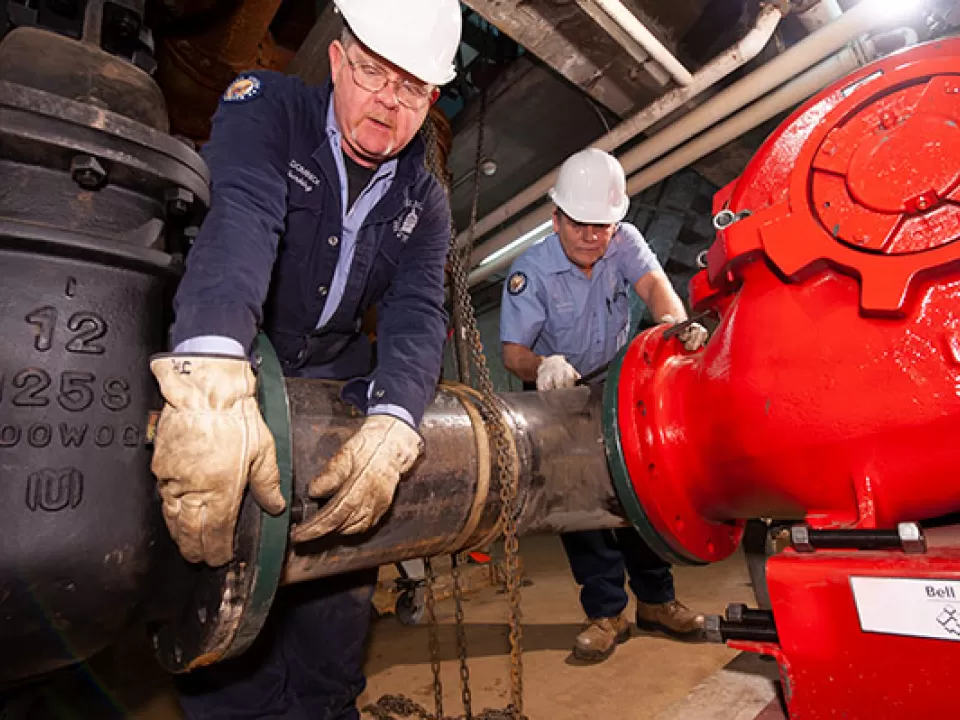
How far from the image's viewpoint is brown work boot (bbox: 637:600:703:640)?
7.26ft

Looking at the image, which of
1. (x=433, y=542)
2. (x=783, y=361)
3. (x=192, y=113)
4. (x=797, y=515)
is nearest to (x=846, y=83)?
(x=783, y=361)

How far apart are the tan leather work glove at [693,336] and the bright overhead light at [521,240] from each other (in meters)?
3.00

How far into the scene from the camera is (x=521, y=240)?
176 inches

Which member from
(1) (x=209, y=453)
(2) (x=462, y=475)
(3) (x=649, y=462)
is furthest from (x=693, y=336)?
(1) (x=209, y=453)

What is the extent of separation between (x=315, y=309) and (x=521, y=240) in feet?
10.7

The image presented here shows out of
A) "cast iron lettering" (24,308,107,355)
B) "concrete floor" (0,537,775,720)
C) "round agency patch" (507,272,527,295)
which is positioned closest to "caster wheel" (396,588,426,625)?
"concrete floor" (0,537,775,720)

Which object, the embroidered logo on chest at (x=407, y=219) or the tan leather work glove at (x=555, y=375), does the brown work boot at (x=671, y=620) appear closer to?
the tan leather work glove at (x=555, y=375)

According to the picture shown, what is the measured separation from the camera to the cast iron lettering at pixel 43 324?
2.42 feet

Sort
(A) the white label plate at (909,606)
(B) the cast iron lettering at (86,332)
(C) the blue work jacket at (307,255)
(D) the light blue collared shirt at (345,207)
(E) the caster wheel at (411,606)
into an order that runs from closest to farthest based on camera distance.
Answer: (A) the white label plate at (909,606) < (B) the cast iron lettering at (86,332) < (C) the blue work jacket at (307,255) < (D) the light blue collared shirt at (345,207) < (E) the caster wheel at (411,606)

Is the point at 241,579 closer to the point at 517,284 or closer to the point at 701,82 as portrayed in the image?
the point at 517,284

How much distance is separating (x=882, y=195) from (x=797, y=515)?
21.8 inches

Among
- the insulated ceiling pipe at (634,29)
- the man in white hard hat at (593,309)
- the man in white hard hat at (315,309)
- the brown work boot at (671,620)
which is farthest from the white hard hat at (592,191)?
the brown work boot at (671,620)

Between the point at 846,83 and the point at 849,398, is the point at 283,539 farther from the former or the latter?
the point at 846,83

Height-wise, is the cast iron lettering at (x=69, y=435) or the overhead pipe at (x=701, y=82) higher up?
the overhead pipe at (x=701, y=82)
